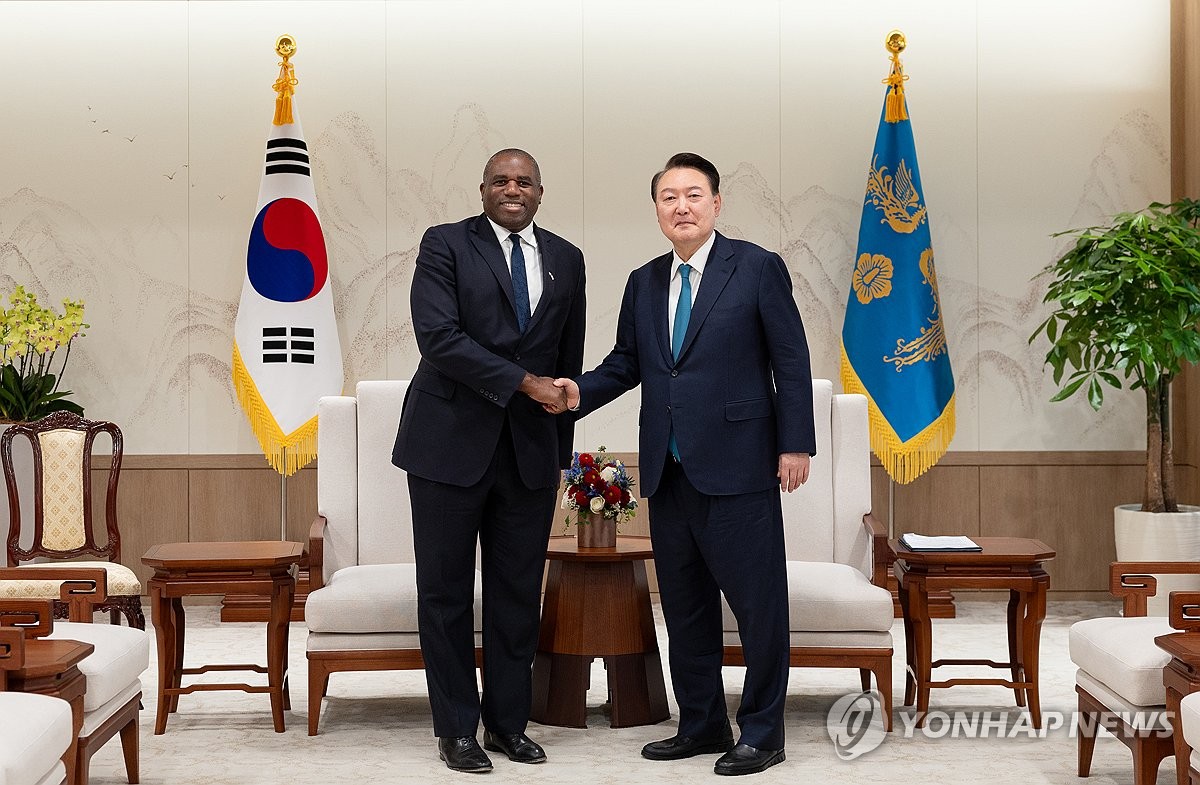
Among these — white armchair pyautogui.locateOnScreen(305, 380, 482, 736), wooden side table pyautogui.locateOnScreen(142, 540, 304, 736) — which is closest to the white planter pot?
white armchair pyautogui.locateOnScreen(305, 380, 482, 736)

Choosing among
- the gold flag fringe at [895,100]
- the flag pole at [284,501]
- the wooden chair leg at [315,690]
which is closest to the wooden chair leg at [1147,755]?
the wooden chair leg at [315,690]

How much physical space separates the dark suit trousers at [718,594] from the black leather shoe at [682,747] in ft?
0.07

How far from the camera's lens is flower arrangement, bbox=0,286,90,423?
576cm

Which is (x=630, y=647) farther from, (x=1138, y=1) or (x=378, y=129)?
(x=1138, y=1)

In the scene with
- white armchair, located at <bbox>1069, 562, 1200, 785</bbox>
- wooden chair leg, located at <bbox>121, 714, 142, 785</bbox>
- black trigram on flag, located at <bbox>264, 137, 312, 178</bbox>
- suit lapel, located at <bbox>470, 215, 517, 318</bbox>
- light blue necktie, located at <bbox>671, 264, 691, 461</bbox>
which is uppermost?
black trigram on flag, located at <bbox>264, 137, 312, 178</bbox>

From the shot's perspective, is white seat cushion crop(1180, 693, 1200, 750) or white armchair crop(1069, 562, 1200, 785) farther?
white armchair crop(1069, 562, 1200, 785)

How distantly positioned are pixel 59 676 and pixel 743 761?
1922mm

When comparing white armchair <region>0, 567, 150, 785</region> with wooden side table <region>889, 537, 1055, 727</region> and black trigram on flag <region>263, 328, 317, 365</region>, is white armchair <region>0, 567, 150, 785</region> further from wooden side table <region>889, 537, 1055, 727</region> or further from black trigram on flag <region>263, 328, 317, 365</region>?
wooden side table <region>889, 537, 1055, 727</region>

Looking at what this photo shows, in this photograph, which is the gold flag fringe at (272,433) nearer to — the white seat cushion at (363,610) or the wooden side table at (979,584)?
the white seat cushion at (363,610)

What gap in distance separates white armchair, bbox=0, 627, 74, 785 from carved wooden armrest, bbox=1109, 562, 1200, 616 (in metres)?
2.86

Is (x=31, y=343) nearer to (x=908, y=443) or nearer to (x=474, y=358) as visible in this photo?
(x=474, y=358)

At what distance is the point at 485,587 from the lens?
3916mm

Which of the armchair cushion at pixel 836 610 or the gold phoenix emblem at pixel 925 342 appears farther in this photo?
the gold phoenix emblem at pixel 925 342

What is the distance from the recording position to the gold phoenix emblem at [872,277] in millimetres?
6203
